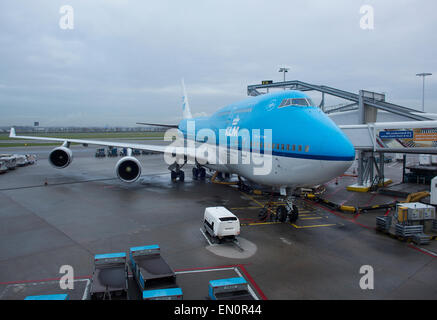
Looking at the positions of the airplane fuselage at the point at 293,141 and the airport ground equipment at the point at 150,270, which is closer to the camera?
the airport ground equipment at the point at 150,270

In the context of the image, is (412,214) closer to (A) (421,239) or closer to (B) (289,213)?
(A) (421,239)

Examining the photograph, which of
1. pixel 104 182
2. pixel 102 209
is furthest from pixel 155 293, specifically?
pixel 104 182

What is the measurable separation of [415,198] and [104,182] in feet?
80.5

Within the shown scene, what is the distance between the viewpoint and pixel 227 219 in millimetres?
13062

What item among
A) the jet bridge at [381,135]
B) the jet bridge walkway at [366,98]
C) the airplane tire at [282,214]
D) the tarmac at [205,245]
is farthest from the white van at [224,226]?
the jet bridge walkway at [366,98]

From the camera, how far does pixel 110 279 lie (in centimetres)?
882

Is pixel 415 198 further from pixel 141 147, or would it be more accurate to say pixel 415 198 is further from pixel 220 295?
pixel 141 147

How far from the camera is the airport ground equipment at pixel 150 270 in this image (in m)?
8.81

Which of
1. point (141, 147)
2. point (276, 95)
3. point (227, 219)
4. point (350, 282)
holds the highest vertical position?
point (276, 95)

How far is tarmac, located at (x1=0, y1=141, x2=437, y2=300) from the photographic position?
9531mm

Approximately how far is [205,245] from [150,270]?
12.6ft

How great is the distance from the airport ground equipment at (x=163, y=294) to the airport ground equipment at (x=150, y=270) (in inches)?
26.3

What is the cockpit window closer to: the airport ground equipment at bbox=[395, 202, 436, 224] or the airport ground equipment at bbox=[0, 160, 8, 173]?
the airport ground equipment at bbox=[395, 202, 436, 224]

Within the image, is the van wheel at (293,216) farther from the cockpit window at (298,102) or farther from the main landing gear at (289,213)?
the cockpit window at (298,102)
